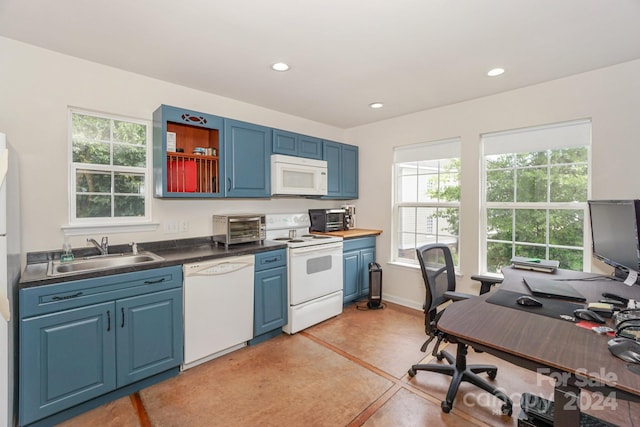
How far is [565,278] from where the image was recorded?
2.16 meters

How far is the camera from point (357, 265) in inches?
153

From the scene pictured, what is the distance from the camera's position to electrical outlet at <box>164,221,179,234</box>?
112 inches

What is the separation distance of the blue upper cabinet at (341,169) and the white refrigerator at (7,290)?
2.92 m

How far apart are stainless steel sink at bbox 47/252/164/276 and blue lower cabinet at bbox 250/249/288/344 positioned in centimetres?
90

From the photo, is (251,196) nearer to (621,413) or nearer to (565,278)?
(565,278)

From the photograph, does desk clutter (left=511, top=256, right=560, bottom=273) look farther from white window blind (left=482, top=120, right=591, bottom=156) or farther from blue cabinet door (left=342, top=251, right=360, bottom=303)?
blue cabinet door (left=342, top=251, right=360, bottom=303)

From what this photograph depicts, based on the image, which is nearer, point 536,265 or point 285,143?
point 536,265

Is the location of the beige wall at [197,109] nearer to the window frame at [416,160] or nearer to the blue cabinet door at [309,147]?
the window frame at [416,160]

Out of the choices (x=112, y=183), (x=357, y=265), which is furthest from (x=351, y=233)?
(x=112, y=183)

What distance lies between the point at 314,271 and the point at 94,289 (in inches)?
76.4

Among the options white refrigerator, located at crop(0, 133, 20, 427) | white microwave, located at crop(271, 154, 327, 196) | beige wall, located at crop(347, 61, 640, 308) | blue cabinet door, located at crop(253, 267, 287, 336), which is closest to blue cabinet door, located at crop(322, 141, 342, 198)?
white microwave, located at crop(271, 154, 327, 196)

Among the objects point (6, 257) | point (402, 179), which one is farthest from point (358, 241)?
point (6, 257)

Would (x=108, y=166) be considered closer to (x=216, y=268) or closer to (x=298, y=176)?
(x=216, y=268)

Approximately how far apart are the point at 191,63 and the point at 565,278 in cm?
332
